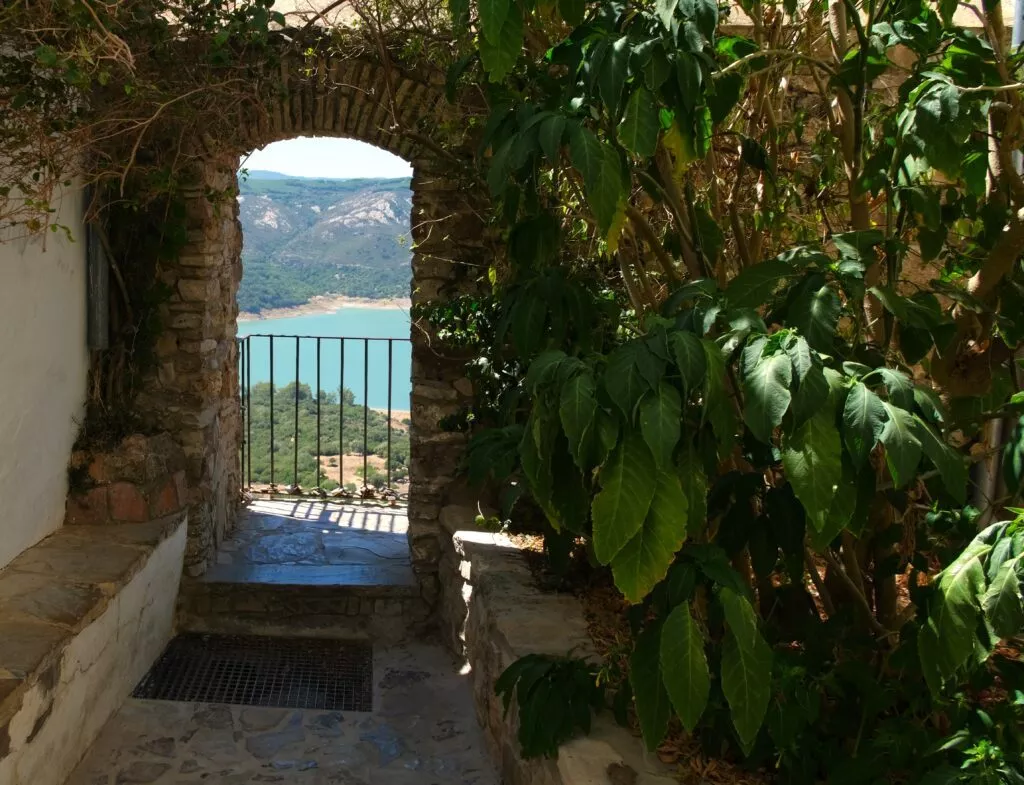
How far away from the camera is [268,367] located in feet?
22.7

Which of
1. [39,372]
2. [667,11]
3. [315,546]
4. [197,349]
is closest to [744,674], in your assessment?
[667,11]

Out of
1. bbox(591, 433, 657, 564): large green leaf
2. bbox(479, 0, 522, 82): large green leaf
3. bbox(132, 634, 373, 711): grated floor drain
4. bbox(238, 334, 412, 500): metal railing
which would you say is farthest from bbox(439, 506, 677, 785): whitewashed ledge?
bbox(479, 0, 522, 82): large green leaf

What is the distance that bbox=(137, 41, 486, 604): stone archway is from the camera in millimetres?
4762

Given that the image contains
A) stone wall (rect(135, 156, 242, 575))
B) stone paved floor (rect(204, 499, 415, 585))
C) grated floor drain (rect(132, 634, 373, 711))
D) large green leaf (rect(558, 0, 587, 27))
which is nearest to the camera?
large green leaf (rect(558, 0, 587, 27))

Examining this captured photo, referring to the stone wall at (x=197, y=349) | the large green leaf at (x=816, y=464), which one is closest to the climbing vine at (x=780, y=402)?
the large green leaf at (x=816, y=464)

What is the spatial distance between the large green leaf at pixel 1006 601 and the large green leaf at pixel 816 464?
0.31 metres

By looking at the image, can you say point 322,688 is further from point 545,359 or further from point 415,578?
point 545,359

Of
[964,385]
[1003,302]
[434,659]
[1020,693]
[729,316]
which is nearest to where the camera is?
[729,316]

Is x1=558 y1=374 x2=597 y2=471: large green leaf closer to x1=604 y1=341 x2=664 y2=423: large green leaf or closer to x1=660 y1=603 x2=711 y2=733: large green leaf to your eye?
x1=604 y1=341 x2=664 y2=423: large green leaf

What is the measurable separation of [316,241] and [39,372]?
194 inches

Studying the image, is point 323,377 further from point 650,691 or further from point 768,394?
point 768,394

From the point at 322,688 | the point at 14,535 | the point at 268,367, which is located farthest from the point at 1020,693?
the point at 268,367

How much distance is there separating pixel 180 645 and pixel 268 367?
2425mm

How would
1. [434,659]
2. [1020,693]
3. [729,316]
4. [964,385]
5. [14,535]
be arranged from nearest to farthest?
[729,316]
[1020,693]
[964,385]
[14,535]
[434,659]
